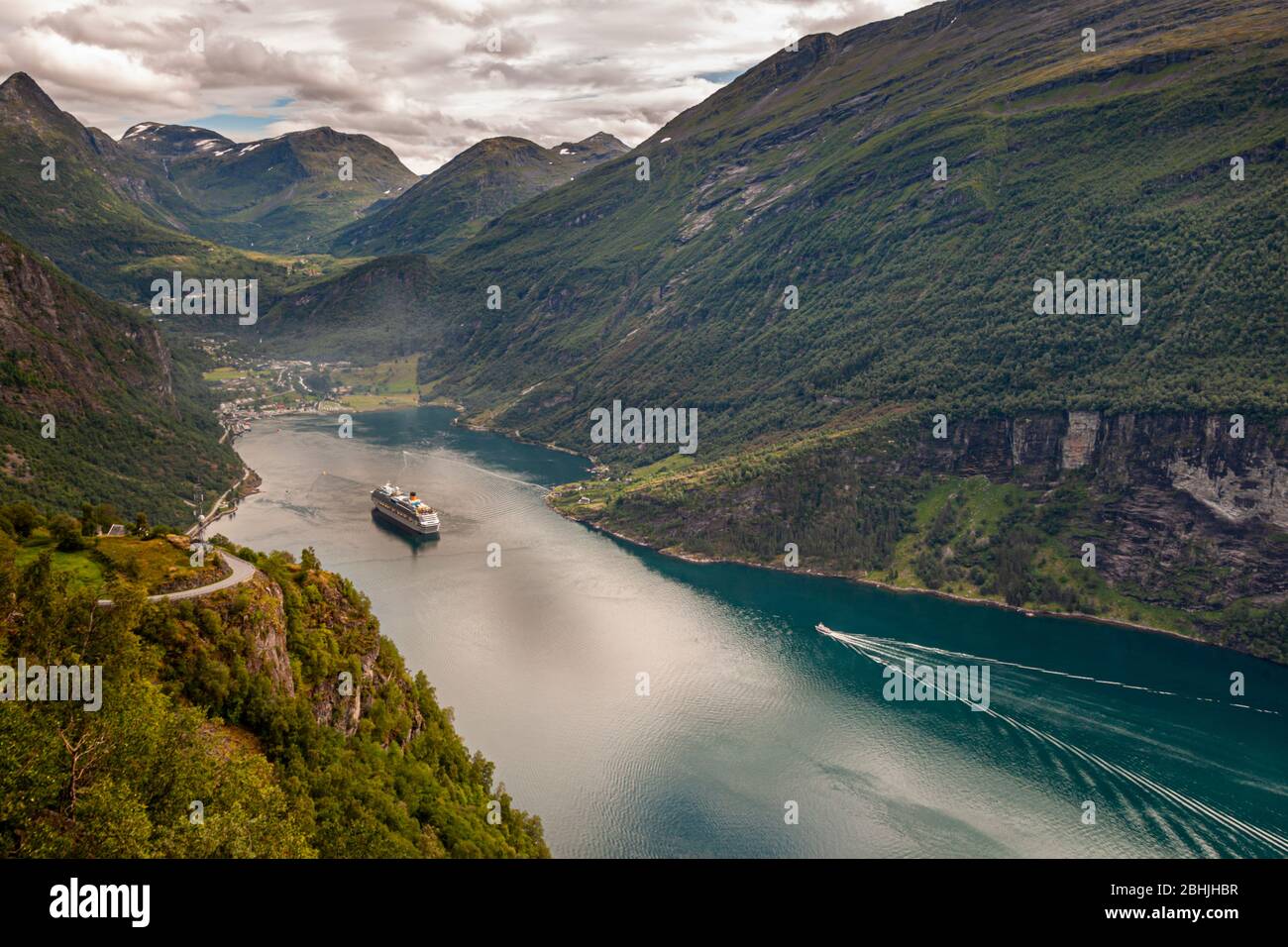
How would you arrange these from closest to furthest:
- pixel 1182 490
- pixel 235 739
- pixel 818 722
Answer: pixel 235 739 → pixel 818 722 → pixel 1182 490

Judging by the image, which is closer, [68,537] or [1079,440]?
[68,537]

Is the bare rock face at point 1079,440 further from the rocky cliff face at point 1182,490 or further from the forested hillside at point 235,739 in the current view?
the forested hillside at point 235,739

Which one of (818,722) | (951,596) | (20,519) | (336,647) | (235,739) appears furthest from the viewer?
(951,596)

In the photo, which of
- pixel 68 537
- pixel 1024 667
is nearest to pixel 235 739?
pixel 68 537

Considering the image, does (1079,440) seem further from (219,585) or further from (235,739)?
(235,739)

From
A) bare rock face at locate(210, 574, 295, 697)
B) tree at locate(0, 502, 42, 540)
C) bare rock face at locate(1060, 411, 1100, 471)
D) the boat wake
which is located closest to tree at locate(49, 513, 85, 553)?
tree at locate(0, 502, 42, 540)

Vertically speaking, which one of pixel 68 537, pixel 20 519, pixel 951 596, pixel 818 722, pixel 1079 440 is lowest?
pixel 818 722
